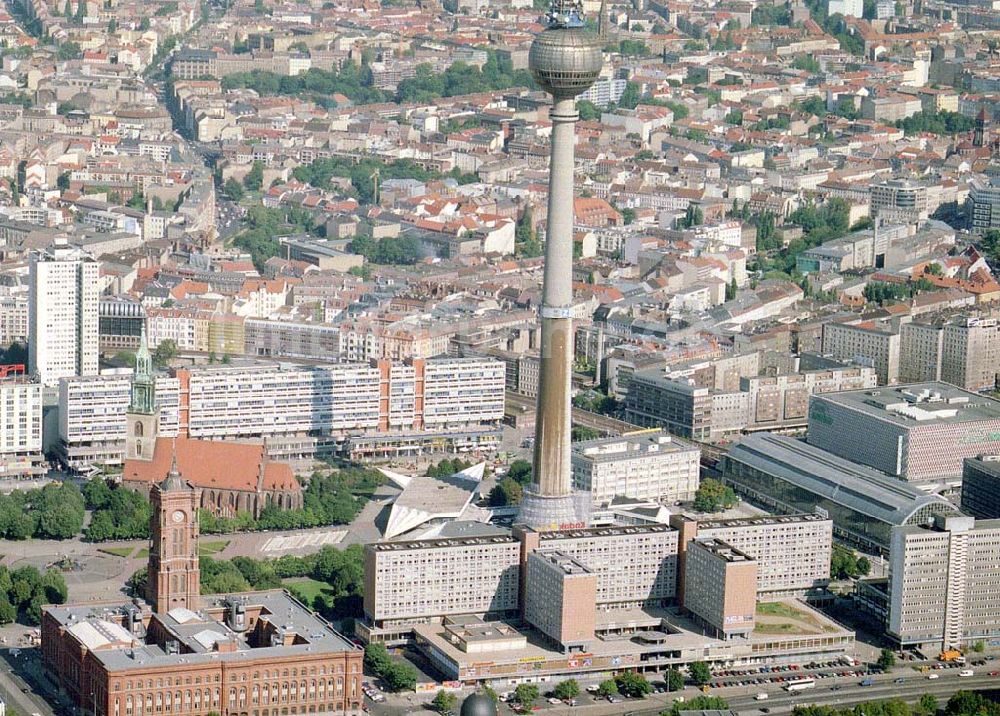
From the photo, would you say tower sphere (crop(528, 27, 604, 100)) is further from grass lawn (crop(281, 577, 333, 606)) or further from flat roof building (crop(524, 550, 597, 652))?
grass lawn (crop(281, 577, 333, 606))

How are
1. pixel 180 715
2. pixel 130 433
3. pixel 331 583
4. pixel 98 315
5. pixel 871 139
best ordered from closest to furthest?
1. pixel 180 715
2. pixel 331 583
3. pixel 130 433
4. pixel 98 315
5. pixel 871 139

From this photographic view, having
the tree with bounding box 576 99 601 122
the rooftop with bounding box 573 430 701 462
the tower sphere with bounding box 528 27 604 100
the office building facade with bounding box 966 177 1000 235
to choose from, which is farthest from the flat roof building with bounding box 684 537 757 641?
the tree with bounding box 576 99 601 122

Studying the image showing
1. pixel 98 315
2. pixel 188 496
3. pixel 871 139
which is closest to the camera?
pixel 188 496

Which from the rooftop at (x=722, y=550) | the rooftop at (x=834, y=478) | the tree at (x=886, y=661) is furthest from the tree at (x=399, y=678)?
the rooftop at (x=834, y=478)

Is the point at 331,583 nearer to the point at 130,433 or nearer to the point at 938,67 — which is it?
the point at 130,433

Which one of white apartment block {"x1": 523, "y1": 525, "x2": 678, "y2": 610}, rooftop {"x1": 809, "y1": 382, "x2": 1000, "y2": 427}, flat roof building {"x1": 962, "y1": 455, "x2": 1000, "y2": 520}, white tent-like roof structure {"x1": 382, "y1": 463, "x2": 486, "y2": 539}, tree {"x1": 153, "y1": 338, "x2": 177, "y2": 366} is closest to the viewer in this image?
white apartment block {"x1": 523, "y1": 525, "x2": 678, "y2": 610}

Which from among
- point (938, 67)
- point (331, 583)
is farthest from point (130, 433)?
point (938, 67)

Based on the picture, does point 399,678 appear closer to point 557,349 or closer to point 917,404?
point 557,349

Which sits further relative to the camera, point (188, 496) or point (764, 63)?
point (764, 63)
